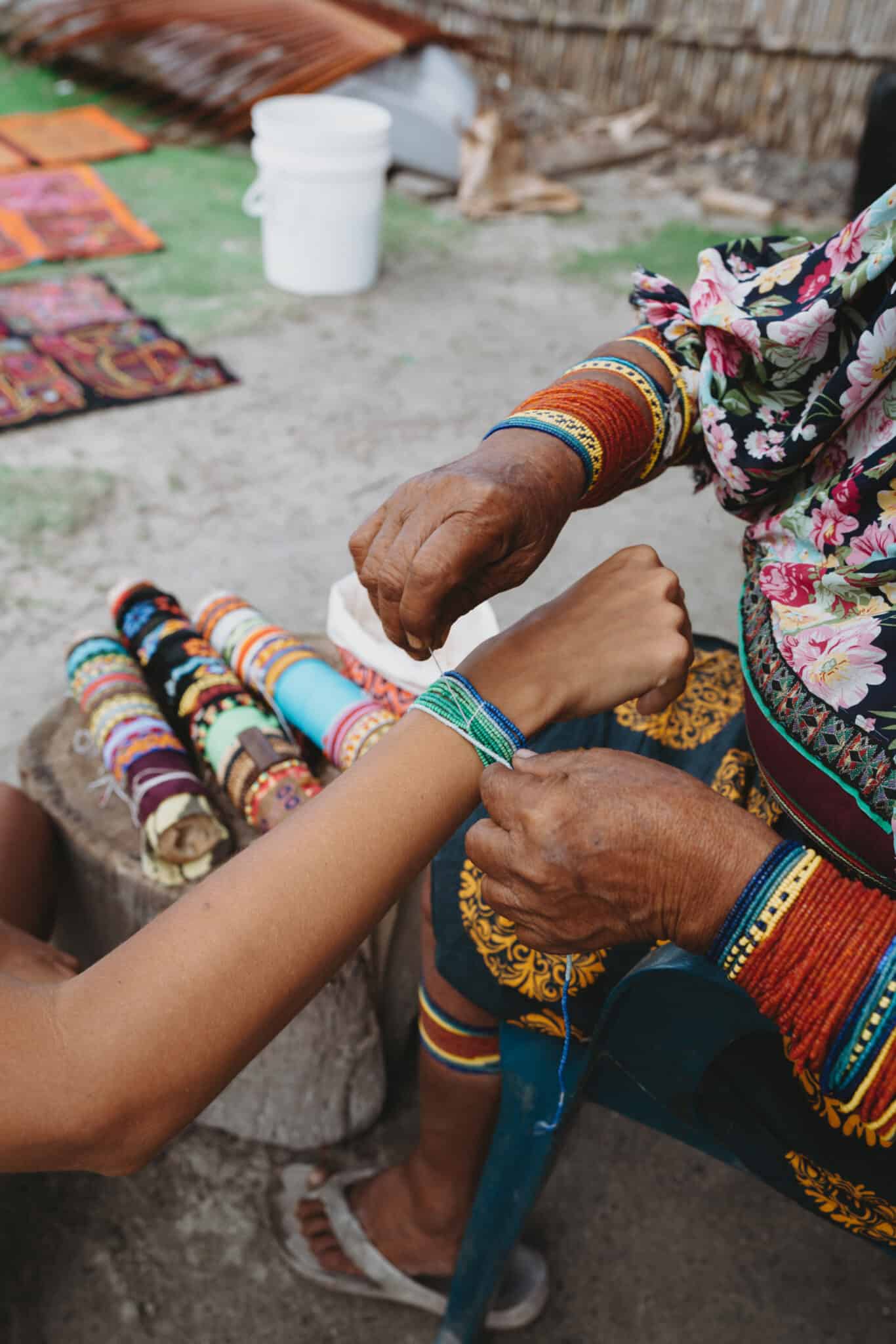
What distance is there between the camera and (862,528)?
1.09 m

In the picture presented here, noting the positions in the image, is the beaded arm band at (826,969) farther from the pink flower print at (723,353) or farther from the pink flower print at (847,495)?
the pink flower print at (723,353)

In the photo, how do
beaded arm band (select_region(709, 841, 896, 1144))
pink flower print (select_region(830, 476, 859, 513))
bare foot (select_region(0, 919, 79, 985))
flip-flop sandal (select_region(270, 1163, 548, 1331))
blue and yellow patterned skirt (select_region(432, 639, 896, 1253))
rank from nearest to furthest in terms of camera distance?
beaded arm band (select_region(709, 841, 896, 1144)) → blue and yellow patterned skirt (select_region(432, 639, 896, 1253)) → pink flower print (select_region(830, 476, 859, 513)) → bare foot (select_region(0, 919, 79, 985)) → flip-flop sandal (select_region(270, 1163, 548, 1331))

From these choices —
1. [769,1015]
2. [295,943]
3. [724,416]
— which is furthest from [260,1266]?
[724,416]

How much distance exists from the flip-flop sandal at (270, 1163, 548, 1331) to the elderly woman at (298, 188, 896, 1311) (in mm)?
186

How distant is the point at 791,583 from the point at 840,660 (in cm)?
15

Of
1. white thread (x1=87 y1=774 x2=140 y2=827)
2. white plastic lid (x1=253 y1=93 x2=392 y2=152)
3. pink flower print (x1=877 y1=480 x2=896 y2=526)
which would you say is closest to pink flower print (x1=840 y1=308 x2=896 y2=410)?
pink flower print (x1=877 y1=480 x2=896 y2=526)

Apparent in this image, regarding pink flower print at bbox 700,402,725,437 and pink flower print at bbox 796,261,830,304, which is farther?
pink flower print at bbox 700,402,725,437

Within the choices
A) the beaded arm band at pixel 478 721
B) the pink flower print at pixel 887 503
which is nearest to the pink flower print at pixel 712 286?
the pink flower print at pixel 887 503

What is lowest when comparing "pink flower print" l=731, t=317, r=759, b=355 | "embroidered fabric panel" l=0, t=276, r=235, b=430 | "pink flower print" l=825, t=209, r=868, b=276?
"embroidered fabric panel" l=0, t=276, r=235, b=430

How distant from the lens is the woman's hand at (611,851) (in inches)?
36.0

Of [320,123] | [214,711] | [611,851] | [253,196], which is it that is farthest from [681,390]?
[320,123]

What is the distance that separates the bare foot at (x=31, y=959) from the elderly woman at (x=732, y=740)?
0.43 metres

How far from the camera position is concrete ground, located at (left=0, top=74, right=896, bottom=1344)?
1.58 m

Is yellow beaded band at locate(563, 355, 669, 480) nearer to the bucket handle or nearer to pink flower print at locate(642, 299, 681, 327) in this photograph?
pink flower print at locate(642, 299, 681, 327)
